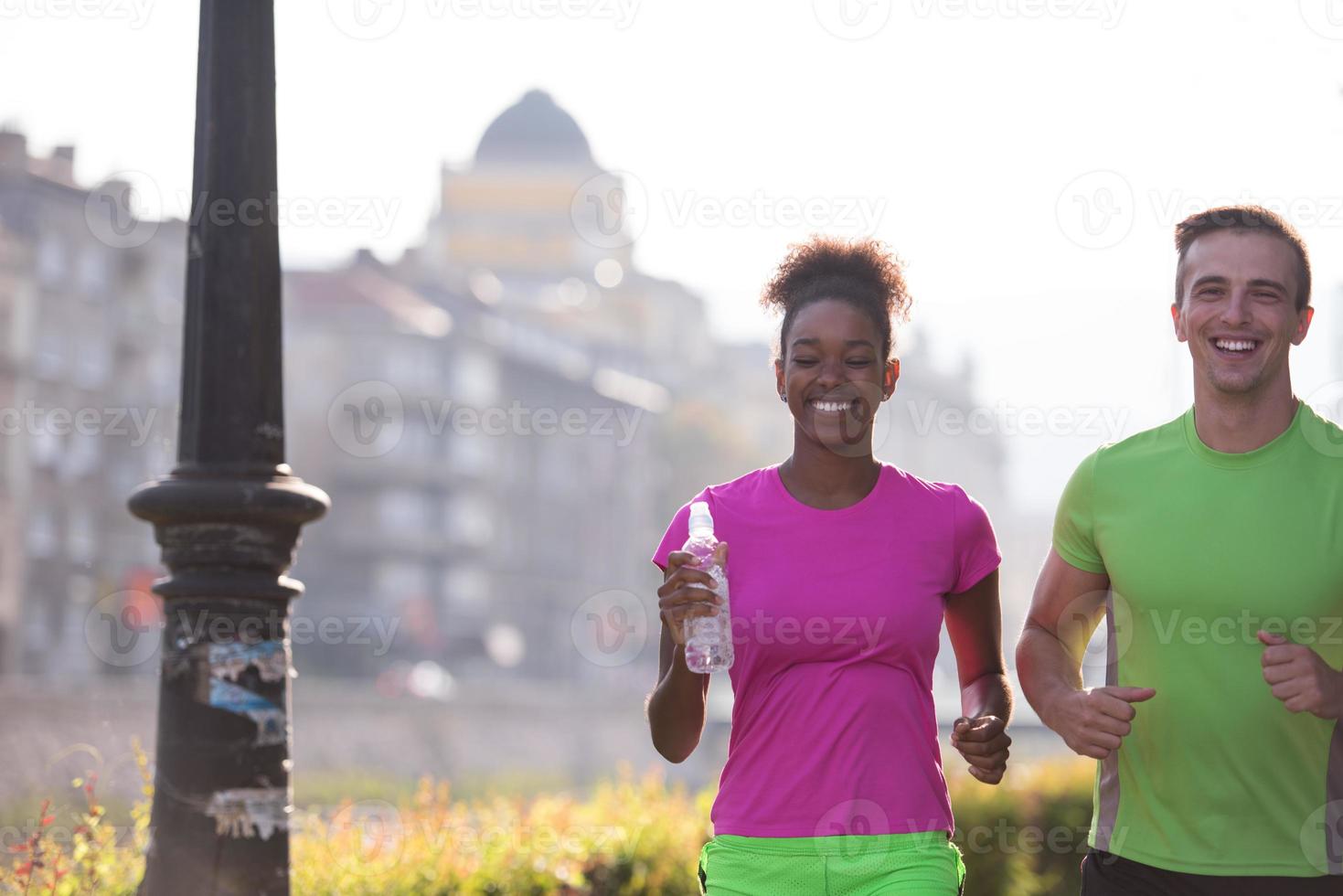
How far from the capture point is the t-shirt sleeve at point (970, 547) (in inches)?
163

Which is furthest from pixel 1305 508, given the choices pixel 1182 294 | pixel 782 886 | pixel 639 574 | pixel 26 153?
pixel 639 574

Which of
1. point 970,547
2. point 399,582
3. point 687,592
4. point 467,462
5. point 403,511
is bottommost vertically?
point 687,592

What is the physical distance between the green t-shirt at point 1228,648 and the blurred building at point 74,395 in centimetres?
4429

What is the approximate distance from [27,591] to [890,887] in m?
49.2

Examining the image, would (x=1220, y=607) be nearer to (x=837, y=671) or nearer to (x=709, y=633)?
(x=837, y=671)

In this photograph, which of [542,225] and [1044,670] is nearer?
[1044,670]

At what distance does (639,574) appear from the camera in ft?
295

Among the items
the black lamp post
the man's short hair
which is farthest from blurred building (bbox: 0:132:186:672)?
the man's short hair

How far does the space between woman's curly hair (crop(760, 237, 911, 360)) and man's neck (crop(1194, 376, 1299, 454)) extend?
29.4 inches

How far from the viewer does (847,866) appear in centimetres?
381

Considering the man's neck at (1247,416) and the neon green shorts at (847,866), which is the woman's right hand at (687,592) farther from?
the man's neck at (1247,416)

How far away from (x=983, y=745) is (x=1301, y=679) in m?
0.70

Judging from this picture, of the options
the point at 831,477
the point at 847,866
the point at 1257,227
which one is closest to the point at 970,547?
the point at 831,477

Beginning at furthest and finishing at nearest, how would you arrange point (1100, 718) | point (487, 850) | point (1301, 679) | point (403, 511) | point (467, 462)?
1. point (467, 462)
2. point (403, 511)
3. point (487, 850)
4. point (1100, 718)
5. point (1301, 679)
